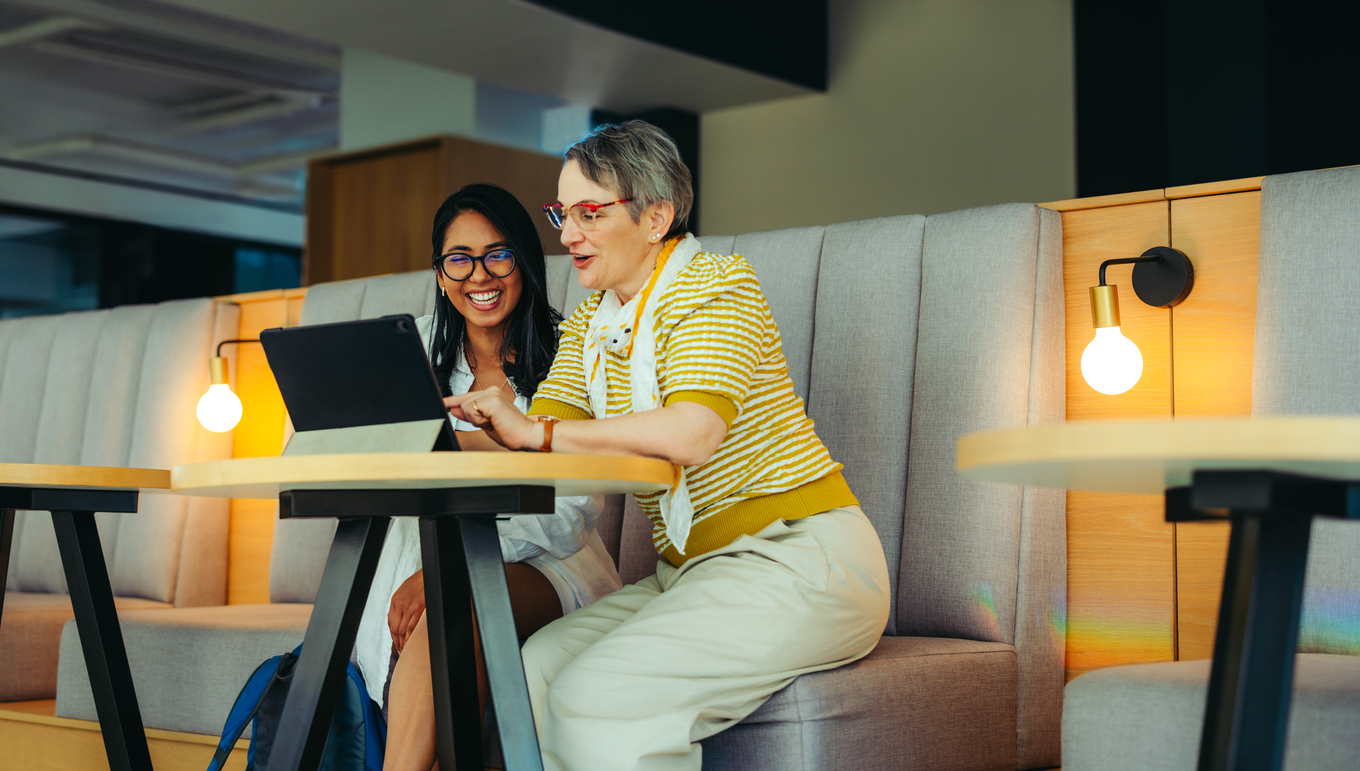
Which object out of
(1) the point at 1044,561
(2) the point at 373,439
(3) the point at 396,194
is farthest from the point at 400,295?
(3) the point at 396,194

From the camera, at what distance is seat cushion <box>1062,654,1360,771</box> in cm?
123

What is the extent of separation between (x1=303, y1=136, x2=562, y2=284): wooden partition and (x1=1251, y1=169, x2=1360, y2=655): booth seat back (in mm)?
3903

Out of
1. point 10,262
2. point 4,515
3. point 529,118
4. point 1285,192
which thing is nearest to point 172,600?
point 4,515

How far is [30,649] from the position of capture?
2.64 metres

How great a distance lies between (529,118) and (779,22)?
1411mm

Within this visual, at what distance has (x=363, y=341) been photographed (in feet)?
4.50

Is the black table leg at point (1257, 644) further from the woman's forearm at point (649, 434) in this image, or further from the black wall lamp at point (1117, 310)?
the black wall lamp at point (1117, 310)

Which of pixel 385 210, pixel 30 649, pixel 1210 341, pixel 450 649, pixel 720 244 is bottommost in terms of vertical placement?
pixel 30 649

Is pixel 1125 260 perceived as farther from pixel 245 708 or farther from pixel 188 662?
pixel 188 662

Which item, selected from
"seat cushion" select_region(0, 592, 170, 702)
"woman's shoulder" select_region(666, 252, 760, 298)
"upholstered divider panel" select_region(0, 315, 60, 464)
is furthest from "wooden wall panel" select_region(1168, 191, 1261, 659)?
"upholstered divider panel" select_region(0, 315, 60, 464)

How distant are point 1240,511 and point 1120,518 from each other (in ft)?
3.36

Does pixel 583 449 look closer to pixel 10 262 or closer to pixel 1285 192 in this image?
pixel 1285 192

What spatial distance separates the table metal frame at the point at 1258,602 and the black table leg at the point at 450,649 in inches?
36.0

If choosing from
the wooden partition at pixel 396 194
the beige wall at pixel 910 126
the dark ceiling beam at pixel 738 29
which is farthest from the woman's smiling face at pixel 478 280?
the beige wall at pixel 910 126
